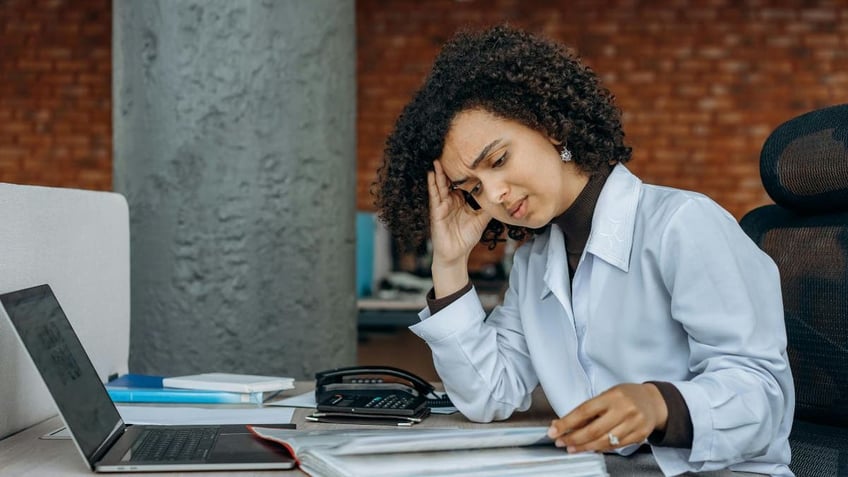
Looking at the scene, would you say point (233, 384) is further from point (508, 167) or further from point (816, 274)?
point (816, 274)

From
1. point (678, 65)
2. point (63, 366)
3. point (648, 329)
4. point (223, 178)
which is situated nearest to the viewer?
point (63, 366)

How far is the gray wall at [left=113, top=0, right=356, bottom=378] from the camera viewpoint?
6.84ft

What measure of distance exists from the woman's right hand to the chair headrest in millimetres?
518

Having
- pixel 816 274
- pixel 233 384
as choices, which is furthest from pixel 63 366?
pixel 816 274

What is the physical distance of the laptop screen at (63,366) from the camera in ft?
3.41

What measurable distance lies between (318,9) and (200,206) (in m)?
0.54

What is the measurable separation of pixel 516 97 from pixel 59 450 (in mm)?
782

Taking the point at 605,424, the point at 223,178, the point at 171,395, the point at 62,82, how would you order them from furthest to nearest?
1. the point at 62,82
2. the point at 223,178
3. the point at 171,395
4. the point at 605,424

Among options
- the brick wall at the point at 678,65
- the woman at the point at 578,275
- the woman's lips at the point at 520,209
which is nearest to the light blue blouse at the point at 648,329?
the woman at the point at 578,275

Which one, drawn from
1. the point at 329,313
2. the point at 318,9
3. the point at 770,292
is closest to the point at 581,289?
the point at 770,292

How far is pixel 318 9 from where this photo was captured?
7.11 feet

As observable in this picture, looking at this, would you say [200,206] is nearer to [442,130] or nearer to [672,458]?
[442,130]

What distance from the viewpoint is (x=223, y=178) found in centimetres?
209

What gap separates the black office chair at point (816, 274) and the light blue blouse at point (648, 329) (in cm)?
35
